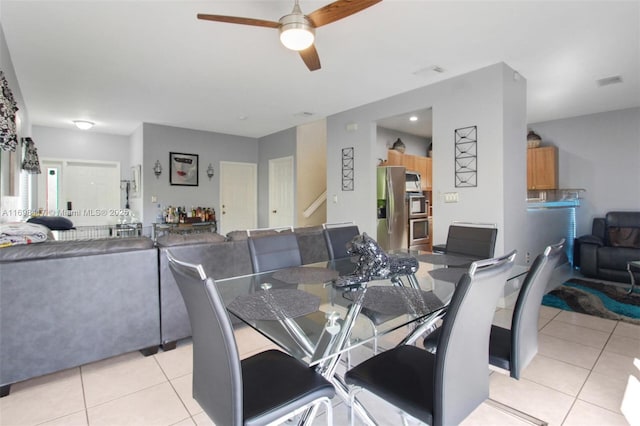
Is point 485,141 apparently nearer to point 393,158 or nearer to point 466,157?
point 466,157

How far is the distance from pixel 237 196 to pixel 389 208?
360cm

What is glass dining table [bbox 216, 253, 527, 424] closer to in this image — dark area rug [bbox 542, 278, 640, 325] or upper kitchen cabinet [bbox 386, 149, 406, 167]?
dark area rug [bbox 542, 278, 640, 325]

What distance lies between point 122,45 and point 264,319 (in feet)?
9.78

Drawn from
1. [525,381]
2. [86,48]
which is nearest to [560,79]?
[525,381]

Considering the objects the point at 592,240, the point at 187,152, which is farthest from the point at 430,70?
the point at 187,152

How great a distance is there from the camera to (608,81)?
3.84 meters

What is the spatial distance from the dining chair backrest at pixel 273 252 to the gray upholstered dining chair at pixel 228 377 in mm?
873

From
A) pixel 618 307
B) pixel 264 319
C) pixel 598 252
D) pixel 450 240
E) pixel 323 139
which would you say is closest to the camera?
pixel 264 319

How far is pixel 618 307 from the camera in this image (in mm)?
3324

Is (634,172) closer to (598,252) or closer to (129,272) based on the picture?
(598,252)

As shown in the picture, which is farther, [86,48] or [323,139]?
[323,139]

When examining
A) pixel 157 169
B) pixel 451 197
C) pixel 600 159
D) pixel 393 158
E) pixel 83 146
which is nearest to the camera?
pixel 451 197

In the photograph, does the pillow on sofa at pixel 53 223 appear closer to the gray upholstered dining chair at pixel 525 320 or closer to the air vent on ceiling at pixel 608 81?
the gray upholstered dining chair at pixel 525 320

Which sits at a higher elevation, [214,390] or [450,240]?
[450,240]
